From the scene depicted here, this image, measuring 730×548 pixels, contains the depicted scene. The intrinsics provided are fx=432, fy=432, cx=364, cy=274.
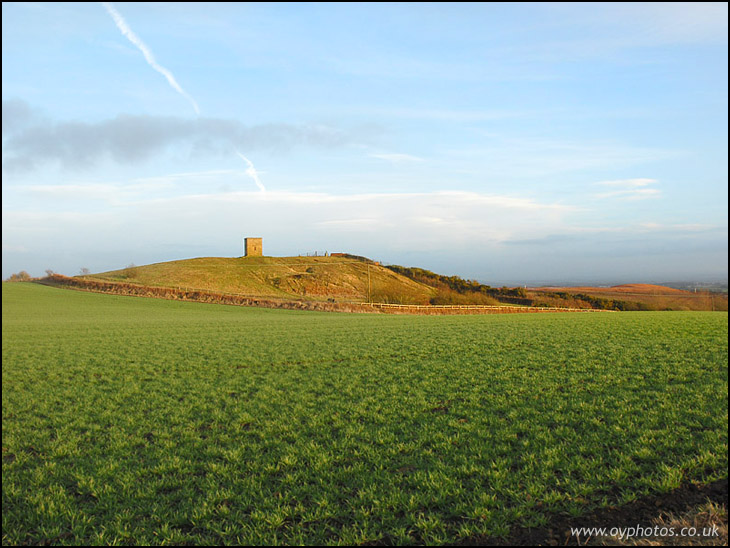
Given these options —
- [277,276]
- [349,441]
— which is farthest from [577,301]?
[277,276]

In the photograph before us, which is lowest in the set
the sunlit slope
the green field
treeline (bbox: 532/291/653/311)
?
the green field

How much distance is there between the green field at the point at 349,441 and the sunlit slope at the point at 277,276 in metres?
41.9

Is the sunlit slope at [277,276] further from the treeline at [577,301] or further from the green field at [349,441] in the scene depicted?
the green field at [349,441]

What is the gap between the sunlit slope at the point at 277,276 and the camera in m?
60.3

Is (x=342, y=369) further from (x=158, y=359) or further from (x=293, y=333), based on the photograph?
(x=293, y=333)

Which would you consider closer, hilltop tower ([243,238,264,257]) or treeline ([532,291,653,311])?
treeline ([532,291,653,311])

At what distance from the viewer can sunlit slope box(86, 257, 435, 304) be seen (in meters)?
60.3

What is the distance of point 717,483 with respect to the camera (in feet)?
18.1

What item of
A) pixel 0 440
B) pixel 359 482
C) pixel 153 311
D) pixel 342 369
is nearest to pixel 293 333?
pixel 342 369

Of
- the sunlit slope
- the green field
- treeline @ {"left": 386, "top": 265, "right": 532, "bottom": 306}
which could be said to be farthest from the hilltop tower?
the green field

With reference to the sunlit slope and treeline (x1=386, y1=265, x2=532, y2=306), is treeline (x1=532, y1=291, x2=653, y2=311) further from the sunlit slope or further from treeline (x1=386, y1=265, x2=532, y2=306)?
the sunlit slope

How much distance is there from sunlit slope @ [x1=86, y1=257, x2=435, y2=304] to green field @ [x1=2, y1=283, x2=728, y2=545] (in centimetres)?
4194

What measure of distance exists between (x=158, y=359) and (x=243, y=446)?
982cm

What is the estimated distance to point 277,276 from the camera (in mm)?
70375
